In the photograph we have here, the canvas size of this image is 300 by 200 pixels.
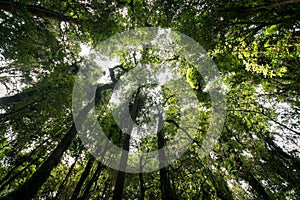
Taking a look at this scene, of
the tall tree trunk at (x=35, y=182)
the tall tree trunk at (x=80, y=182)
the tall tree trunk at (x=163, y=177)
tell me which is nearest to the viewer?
the tall tree trunk at (x=35, y=182)

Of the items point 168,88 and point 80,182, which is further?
point 168,88

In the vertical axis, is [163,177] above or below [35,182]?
below

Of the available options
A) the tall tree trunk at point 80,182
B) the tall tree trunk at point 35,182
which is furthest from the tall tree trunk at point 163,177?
the tall tree trunk at point 35,182

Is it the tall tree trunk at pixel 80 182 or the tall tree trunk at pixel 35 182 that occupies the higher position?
the tall tree trunk at pixel 35 182

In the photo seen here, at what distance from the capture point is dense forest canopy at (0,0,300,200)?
3922 mm

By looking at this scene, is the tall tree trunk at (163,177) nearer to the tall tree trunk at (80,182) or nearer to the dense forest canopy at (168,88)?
the dense forest canopy at (168,88)

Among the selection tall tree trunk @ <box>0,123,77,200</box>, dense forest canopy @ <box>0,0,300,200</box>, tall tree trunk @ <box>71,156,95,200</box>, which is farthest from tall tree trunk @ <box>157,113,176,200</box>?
tall tree trunk @ <box>0,123,77,200</box>

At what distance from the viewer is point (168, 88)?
977 cm

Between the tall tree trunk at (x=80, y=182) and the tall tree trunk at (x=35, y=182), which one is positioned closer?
the tall tree trunk at (x=35, y=182)

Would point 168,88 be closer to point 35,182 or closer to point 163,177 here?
point 163,177

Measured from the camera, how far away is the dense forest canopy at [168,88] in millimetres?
3922

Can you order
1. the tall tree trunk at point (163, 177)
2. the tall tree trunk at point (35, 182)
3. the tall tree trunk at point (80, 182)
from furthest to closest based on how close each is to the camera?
the tall tree trunk at point (80, 182) → the tall tree trunk at point (163, 177) → the tall tree trunk at point (35, 182)

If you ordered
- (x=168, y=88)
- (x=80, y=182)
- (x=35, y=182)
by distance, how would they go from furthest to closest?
(x=168, y=88), (x=80, y=182), (x=35, y=182)

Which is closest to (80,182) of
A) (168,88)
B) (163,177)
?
(163,177)
